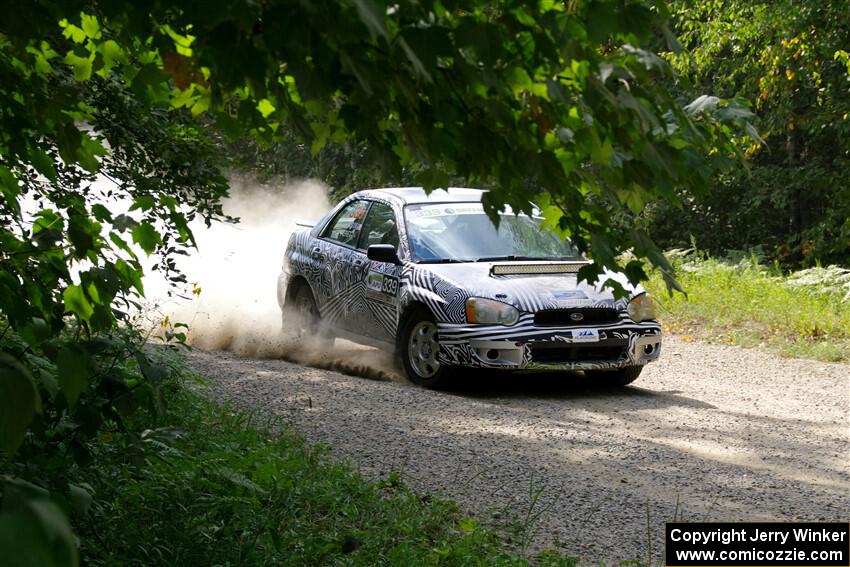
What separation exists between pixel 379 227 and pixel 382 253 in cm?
92

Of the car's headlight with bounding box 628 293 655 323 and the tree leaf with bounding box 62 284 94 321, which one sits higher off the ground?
the car's headlight with bounding box 628 293 655 323

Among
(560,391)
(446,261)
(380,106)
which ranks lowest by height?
(560,391)

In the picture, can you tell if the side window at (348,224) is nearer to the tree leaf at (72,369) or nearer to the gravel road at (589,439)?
the gravel road at (589,439)

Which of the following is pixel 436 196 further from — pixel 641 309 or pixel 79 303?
pixel 79 303

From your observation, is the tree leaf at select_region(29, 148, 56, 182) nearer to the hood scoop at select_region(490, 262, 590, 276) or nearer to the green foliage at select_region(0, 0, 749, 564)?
the green foliage at select_region(0, 0, 749, 564)

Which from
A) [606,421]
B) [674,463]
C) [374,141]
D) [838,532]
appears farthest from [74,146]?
[606,421]

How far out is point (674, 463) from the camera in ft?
24.1

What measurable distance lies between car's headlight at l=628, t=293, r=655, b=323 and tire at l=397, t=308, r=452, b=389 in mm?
1745

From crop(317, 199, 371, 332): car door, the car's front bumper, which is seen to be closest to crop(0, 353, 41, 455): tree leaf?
the car's front bumper

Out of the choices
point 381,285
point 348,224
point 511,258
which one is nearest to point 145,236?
point 381,285

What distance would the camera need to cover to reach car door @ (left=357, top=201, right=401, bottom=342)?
1064cm

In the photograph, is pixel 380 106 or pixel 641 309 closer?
pixel 380 106

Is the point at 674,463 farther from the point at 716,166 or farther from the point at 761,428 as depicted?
the point at 716,166

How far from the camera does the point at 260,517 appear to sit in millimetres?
5066
